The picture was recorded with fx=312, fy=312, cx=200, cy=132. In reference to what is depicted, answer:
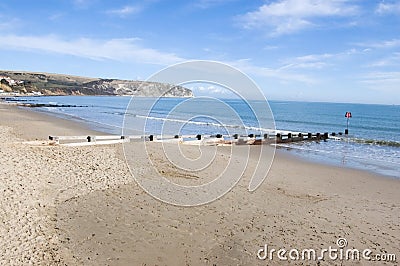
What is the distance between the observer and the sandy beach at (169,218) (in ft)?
17.4

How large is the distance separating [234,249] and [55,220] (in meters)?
3.67

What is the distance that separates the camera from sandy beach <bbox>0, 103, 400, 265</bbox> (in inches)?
209

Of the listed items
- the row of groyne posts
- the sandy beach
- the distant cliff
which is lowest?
the sandy beach

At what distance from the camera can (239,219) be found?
7066 millimetres

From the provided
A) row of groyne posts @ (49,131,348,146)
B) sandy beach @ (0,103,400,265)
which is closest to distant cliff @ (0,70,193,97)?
row of groyne posts @ (49,131,348,146)

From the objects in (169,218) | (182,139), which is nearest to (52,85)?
(182,139)

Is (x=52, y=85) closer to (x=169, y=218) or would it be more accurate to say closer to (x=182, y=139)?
(x=182, y=139)

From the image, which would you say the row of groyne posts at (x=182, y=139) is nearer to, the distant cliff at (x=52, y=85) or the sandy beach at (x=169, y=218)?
the sandy beach at (x=169, y=218)

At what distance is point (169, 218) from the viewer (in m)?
6.93

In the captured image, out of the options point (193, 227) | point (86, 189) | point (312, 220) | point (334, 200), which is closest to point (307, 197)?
point (334, 200)

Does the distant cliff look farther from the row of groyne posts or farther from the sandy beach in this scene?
the sandy beach

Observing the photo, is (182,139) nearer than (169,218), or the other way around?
(169,218)

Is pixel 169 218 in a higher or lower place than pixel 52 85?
lower

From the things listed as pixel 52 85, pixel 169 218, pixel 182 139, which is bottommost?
pixel 169 218
